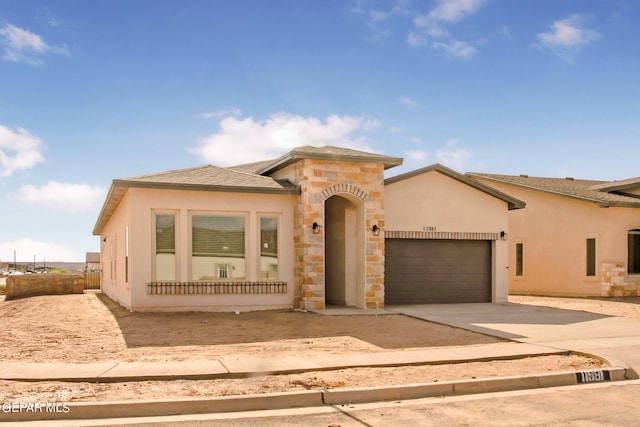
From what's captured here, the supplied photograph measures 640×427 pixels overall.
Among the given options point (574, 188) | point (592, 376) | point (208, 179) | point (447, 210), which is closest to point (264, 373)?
point (592, 376)

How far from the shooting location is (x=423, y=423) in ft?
21.8

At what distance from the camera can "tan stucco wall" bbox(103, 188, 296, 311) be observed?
15773mm

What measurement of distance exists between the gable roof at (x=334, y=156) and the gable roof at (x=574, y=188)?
10.2 meters

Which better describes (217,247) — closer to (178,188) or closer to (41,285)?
(178,188)

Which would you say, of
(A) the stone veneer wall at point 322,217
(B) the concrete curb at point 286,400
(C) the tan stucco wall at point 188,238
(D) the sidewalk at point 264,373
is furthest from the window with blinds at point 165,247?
(B) the concrete curb at point 286,400

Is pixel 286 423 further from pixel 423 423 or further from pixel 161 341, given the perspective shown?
pixel 161 341

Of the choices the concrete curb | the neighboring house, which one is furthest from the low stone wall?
the concrete curb

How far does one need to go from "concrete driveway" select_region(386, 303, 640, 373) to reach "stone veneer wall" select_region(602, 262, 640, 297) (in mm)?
5370

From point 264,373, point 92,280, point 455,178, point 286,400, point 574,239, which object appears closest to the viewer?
point 286,400

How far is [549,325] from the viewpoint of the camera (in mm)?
14672

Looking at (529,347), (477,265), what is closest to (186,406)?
(529,347)

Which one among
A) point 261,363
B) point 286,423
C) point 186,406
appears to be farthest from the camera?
point 261,363

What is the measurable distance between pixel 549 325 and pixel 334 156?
22.6 ft

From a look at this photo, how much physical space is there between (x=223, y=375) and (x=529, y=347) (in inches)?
226
